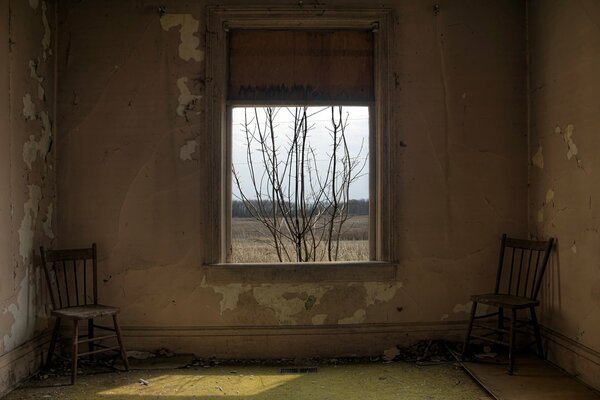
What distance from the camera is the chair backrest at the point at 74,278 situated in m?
3.54

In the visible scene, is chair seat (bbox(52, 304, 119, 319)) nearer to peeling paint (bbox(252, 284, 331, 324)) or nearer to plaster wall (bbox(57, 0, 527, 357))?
plaster wall (bbox(57, 0, 527, 357))

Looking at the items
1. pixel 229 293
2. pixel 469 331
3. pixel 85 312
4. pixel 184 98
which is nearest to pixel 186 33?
pixel 184 98

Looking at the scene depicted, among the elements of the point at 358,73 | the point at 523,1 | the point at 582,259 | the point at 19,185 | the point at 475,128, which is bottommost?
the point at 582,259

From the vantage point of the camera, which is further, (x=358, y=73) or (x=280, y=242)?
(x=280, y=242)

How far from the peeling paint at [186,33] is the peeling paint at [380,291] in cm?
217

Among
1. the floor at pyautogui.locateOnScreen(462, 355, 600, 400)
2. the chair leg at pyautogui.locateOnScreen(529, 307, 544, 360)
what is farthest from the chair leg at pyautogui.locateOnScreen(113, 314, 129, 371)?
the chair leg at pyautogui.locateOnScreen(529, 307, 544, 360)

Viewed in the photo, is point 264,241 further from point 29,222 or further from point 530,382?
point 530,382

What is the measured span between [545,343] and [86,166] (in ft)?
11.9

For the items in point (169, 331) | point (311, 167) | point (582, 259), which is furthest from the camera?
point (311, 167)

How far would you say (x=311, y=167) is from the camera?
4.04m

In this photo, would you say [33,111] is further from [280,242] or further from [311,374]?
[311,374]

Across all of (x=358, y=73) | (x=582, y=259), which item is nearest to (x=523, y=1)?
(x=358, y=73)

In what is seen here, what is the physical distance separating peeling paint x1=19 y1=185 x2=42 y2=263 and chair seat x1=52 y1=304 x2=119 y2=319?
0.44m

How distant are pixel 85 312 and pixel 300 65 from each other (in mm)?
2373
